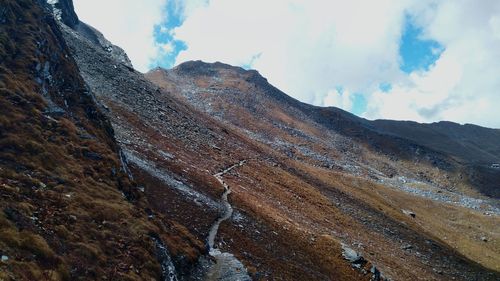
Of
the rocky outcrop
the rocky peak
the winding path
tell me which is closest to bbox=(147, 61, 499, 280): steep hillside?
the winding path

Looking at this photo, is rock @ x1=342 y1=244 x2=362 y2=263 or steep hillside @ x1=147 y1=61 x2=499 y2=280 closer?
rock @ x1=342 y1=244 x2=362 y2=263

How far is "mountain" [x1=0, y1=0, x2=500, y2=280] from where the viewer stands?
74.7 feet

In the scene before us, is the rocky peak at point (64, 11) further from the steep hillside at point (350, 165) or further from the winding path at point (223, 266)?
the winding path at point (223, 266)

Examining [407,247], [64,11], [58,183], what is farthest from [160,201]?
[64,11]

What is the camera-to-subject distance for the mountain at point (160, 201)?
22766 mm

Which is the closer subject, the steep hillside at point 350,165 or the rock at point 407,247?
the rock at point 407,247

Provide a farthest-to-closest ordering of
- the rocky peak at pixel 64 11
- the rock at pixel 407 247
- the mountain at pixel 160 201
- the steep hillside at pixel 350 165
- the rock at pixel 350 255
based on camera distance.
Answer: the rocky peak at pixel 64 11, the steep hillside at pixel 350 165, the rock at pixel 407 247, the rock at pixel 350 255, the mountain at pixel 160 201

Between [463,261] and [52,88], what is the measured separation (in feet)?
246

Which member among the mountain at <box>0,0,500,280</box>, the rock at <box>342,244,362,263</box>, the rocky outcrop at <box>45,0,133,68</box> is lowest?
the rock at <box>342,244,362,263</box>

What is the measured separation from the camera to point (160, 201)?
130 feet

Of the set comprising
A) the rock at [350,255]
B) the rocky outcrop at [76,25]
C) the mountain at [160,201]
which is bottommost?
the rock at [350,255]

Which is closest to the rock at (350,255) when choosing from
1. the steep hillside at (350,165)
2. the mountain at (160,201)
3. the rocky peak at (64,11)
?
the mountain at (160,201)

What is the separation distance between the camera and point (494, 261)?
83062 mm

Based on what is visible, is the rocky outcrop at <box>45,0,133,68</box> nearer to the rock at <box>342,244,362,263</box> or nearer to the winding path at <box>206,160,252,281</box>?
the rock at <box>342,244,362,263</box>
